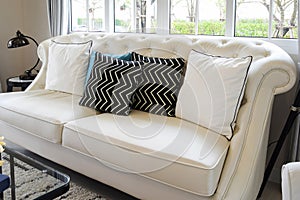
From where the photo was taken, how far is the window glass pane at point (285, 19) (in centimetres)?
243

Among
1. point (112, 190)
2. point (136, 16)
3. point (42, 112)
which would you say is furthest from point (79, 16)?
point (112, 190)

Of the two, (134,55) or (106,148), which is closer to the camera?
(106,148)

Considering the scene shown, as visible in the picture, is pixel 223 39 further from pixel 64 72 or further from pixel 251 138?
pixel 64 72

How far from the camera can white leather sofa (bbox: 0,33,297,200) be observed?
171cm

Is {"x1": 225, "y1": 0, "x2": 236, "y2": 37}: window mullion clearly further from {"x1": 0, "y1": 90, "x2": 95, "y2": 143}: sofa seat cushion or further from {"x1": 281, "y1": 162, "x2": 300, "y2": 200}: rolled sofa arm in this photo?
{"x1": 281, "y1": 162, "x2": 300, "y2": 200}: rolled sofa arm

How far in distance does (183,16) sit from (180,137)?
4.91 feet

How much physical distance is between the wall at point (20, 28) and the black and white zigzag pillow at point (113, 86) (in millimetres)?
2028

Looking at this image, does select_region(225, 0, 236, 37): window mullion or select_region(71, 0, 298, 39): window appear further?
select_region(225, 0, 236, 37): window mullion

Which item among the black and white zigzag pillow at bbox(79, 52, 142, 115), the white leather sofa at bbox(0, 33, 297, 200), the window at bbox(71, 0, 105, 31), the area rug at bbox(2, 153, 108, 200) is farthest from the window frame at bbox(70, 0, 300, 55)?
the area rug at bbox(2, 153, 108, 200)

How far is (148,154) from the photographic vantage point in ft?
5.81

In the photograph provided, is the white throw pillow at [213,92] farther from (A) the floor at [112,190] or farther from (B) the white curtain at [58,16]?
(B) the white curtain at [58,16]

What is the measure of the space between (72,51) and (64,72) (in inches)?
7.7

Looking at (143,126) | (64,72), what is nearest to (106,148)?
(143,126)

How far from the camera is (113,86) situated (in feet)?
7.78
